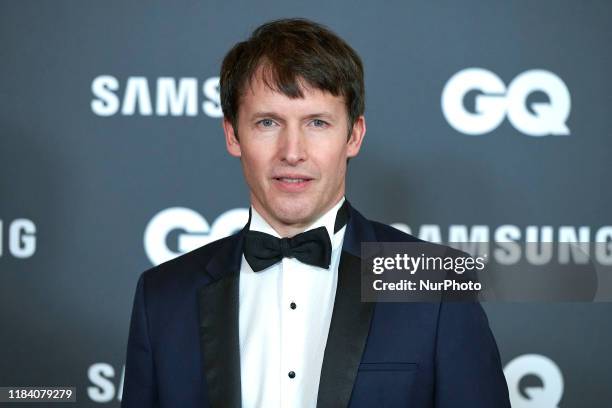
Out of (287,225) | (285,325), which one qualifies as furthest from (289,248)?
(285,325)

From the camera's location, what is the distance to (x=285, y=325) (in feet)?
5.74


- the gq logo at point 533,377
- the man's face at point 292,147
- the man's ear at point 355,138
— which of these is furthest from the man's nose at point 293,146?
the gq logo at point 533,377

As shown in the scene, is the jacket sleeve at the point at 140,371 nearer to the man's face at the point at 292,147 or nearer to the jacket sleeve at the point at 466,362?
the man's face at the point at 292,147

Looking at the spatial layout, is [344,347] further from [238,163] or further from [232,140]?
[238,163]

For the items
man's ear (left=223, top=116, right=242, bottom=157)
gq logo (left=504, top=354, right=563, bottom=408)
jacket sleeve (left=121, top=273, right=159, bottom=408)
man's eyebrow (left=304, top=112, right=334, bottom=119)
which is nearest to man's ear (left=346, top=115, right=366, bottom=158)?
man's eyebrow (left=304, top=112, right=334, bottom=119)

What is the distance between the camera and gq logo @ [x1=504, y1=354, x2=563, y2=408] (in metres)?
2.76

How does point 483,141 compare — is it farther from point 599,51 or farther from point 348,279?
point 348,279

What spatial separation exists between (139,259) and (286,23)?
3.80 ft

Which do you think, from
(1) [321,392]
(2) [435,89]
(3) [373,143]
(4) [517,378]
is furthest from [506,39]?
(1) [321,392]

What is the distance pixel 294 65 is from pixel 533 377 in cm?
149

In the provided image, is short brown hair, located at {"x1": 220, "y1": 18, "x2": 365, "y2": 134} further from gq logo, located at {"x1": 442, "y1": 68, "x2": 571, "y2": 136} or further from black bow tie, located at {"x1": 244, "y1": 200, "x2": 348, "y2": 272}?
gq logo, located at {"x1": 442, "y1": 68, "x2": 571, "y2": 136}

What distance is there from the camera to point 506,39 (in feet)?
9.09

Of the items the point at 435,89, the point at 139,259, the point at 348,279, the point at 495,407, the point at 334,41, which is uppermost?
the point at 435,89

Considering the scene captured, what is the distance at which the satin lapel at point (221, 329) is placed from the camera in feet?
5.49
